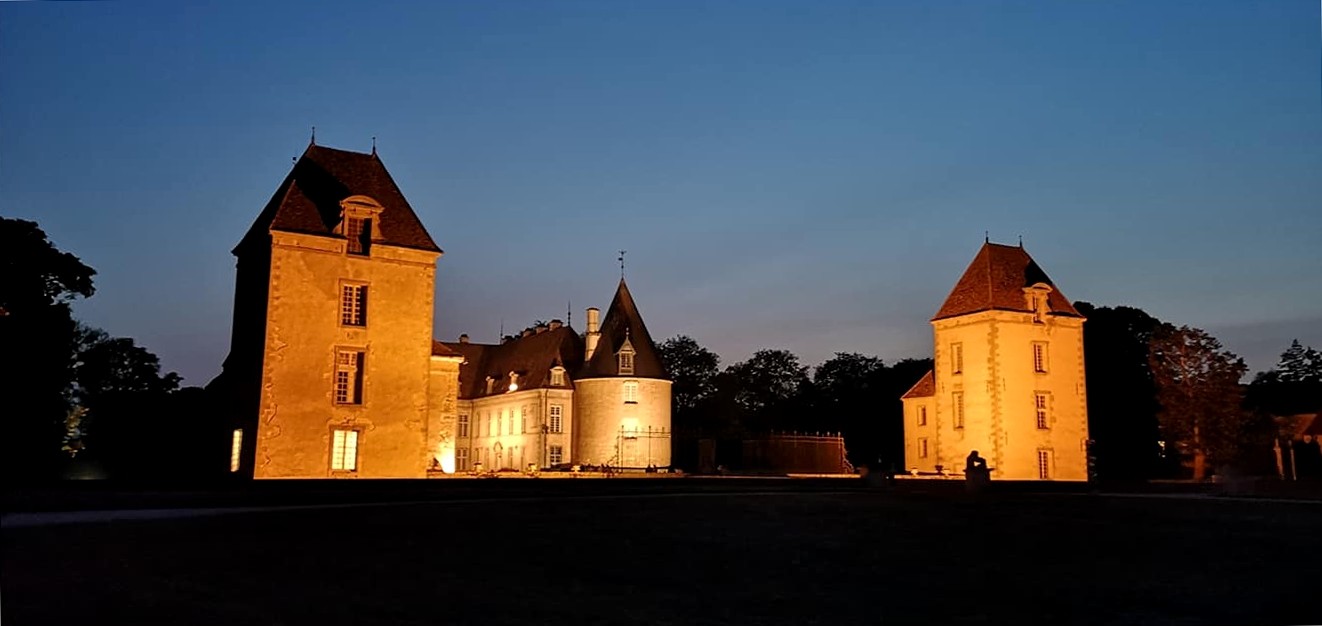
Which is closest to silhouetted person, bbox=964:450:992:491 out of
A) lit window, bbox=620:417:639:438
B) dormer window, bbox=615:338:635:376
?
lit window, bbox=620:417:639:438

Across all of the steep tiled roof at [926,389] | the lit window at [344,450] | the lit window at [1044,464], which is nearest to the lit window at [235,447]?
the lit window at [344,450]

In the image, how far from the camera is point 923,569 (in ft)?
34.3

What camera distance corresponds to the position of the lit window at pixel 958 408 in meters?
50.7

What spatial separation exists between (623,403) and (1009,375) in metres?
19.9

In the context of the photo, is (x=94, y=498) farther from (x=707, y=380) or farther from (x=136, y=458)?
(x=707, y=380)

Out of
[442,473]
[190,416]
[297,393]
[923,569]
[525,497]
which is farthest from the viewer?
[190,416]

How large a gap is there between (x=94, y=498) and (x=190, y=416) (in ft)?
110

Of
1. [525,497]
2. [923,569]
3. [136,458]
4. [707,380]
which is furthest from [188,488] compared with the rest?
[707,380]

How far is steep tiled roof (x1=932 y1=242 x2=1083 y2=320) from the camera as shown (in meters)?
50.3

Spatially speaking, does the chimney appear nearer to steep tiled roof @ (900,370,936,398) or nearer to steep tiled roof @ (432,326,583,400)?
steep tiled roof @ (432,326,583,400)

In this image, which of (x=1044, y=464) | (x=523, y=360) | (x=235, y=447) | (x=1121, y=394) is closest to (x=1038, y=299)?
(x=1044, y=464)

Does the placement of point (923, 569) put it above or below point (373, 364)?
below

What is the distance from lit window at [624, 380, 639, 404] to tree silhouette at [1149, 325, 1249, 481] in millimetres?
26011

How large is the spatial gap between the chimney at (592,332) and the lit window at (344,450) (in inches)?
919
